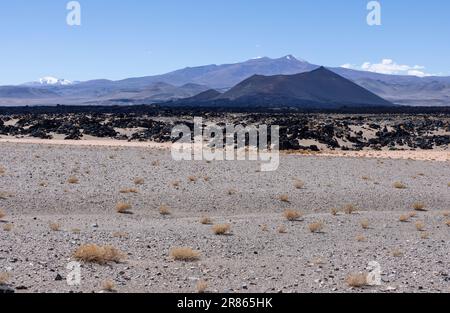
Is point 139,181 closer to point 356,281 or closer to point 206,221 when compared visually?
point 206,221

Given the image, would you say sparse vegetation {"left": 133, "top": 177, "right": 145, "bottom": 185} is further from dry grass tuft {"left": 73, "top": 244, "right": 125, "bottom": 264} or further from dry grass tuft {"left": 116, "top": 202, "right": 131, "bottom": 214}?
dry grass tuft {"left": 73, "top": 244, "right": 125, "bottom": 264}

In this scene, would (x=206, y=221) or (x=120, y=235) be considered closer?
(x=120, y=235)

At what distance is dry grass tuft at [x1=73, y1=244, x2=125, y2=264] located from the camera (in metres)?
10.3

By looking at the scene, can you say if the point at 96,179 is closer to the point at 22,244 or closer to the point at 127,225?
the point at 127,225

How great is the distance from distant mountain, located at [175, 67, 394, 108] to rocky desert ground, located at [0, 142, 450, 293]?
136484 mm

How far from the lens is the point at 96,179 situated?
68.8 ft

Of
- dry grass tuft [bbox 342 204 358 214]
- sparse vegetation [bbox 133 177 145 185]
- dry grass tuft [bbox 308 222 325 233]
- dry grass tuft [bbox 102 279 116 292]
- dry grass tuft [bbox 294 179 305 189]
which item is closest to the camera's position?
dry grass tuft [bbox 102 279 116 292]

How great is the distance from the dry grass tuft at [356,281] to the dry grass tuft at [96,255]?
4.03m

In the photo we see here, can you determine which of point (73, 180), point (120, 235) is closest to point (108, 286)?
point (120, 235)

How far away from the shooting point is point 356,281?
371 inches

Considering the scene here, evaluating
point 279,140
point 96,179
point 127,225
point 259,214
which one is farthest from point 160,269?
point 279,140

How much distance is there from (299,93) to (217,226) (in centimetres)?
16848

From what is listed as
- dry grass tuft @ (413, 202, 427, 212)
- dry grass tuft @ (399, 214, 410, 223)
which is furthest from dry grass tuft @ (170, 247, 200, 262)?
dry grass tuft @ (413, 202, 427, 212)

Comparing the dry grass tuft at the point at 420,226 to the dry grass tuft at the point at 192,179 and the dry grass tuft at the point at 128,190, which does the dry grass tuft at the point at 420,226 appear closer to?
the dry grass tuft at the point at 128,190
